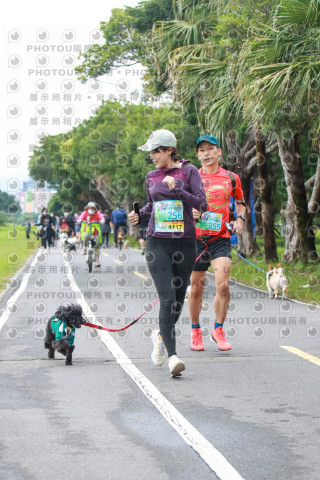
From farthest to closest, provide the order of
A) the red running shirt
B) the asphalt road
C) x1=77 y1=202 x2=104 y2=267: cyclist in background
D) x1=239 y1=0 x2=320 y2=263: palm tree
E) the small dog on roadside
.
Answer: x1=77 y1=202 x2=104 y2=267: cyclist in background, the small dog on roadside, x1=239 y1=0 x2=320 y2=263: palm tree, the red running shirt, the asphalt road

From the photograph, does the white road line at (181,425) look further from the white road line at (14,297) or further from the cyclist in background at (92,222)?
the cyclist in background at (92,222)

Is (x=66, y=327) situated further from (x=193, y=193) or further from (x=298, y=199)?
(x=298, y=199)

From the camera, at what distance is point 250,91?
13945 millimetres

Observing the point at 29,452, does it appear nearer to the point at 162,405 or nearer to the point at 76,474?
the point at 76,474

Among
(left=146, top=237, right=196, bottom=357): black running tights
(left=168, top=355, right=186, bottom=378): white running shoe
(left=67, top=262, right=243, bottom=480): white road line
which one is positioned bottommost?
(left=67, top=262, right=243, bottom=480): white road line

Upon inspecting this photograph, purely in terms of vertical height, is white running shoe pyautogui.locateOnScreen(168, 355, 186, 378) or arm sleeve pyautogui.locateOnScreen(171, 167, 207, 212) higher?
arm sleeve pyautogui.locateOnScreen(171, 167, 207, 212)

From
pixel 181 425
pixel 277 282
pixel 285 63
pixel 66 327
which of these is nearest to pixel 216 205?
pixel 66 327

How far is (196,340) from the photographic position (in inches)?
338

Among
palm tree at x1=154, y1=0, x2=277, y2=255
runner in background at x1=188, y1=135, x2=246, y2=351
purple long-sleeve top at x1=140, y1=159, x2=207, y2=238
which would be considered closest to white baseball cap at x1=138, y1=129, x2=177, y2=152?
purple long-sleeve top at x1=140, y1=159, x2=207, y2=238

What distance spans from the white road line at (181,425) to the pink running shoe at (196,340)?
0.74 metres

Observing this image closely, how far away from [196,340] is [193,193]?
84.1 inches

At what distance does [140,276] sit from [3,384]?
1405cm

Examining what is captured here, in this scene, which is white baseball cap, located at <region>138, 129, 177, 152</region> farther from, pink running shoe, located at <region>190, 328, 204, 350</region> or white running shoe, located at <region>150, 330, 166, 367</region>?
pink running shoe, located at <region>190, 328, 204, 350</region>

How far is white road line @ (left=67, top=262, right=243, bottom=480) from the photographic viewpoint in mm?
4422
